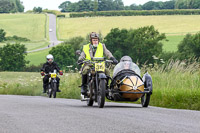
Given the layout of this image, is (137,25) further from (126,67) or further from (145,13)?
(126,67)

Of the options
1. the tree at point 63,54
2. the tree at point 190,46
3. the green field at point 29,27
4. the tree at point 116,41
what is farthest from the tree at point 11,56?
the tree at point 190,46

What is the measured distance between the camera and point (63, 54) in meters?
123

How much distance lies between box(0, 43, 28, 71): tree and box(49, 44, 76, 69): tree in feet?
23.5

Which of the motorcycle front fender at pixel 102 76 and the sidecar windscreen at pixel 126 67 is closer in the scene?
the motorcycle front fender at pixel 102 76

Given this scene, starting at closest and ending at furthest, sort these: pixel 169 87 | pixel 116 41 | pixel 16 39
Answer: pixel 169 87 < pixel 116 41 < pixel 16 39

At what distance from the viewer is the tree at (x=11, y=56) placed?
399 ft

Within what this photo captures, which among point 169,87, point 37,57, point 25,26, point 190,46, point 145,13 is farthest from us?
point 145,13

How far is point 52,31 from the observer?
14625cm

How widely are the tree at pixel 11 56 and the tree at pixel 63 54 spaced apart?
23.5ft

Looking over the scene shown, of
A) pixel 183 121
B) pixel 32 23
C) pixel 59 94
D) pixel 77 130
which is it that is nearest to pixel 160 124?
pixel 183 121

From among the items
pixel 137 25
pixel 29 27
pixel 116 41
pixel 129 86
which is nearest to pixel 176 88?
pixel 129 86

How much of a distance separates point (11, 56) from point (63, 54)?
504 inches

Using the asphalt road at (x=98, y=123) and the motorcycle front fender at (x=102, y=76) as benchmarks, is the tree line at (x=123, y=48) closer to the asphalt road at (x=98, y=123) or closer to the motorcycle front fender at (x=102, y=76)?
the motorcycle front fender at (x=102, y=76)

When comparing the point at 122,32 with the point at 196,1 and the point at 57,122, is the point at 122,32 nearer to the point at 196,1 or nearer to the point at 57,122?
the point at 196,1
